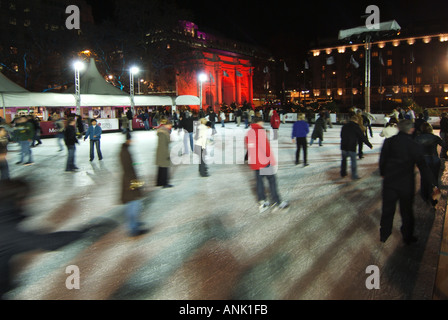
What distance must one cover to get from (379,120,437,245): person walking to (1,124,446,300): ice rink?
37 centimetres

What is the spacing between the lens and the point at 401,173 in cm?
437

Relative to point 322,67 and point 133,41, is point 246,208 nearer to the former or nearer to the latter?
point 133,41

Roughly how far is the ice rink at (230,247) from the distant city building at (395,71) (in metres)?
62.7

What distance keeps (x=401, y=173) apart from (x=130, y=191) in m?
3.94

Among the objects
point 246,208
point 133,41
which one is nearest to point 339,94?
point 133,41

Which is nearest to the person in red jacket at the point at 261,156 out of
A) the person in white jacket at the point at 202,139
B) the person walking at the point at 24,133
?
the person in white jacket at the point at 202,139

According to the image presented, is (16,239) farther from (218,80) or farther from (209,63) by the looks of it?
(218,80)

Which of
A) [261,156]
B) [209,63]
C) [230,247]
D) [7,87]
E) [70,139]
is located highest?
[209,63]

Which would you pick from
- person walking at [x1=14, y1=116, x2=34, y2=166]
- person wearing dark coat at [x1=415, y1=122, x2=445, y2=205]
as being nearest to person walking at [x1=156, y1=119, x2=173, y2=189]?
person wearing dark coat at [x1=415, y1=122, x2=445, y2=205]

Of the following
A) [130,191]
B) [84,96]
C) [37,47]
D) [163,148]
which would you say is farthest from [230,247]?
[37,47]
